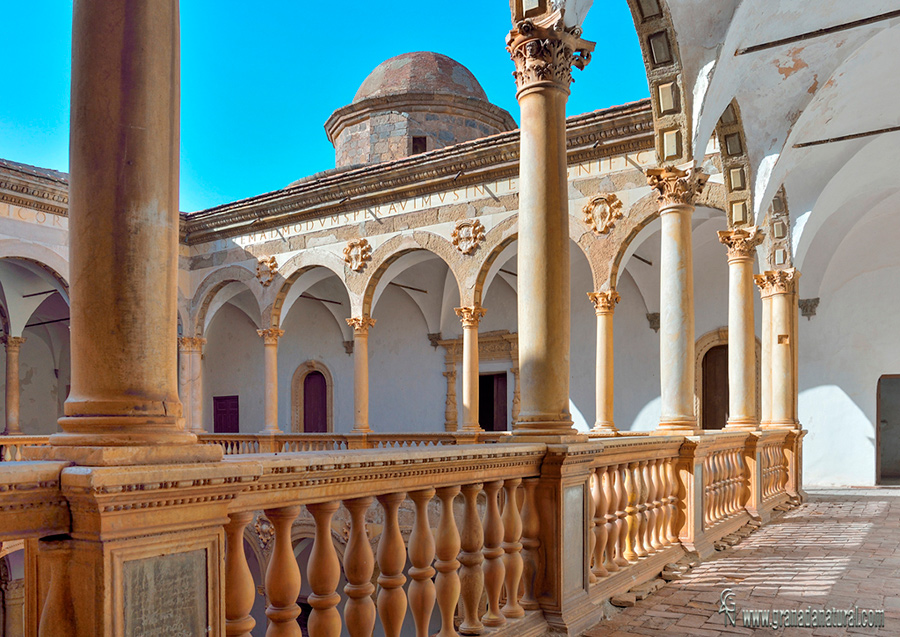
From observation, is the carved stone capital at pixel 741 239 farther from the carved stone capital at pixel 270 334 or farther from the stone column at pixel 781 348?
the carved stone capital at pixel 270 334

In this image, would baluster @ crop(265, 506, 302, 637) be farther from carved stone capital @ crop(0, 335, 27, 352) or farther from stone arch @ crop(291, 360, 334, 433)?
stone arch @ crop(291, 360, 334, 433)

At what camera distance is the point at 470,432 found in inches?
501

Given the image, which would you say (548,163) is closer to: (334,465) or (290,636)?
(334,465)

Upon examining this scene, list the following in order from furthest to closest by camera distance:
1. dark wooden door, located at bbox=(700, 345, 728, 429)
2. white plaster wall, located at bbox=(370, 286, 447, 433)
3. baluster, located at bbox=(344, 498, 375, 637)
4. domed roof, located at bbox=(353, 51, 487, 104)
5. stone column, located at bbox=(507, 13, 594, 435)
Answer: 1. domed roof, located at bbox=(353, 51, 487, 104)
2. white plaster wall, located at bbox=(370, 286, 447, 433)
3. dark wooden door, located at bbox=(700, 345, 728, 429)
4. stone column, located at bbox=(507, 13, 594, 435)
5. baluster, located at bbox=(344, 498, 375, 637)

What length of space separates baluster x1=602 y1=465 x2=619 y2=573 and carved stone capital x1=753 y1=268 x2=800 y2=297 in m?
7.30

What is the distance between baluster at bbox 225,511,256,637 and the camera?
7.13 ft

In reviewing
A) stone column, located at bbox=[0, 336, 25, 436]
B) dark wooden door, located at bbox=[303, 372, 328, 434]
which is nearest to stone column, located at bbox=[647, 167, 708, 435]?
stone column, located at bbox=[0, 336, 25, 436]

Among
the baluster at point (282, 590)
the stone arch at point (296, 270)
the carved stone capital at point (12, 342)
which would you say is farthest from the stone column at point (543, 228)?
the carved stone capital at point (12, 342)

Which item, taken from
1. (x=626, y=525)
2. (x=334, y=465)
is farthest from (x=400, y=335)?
(x=334, y=465)

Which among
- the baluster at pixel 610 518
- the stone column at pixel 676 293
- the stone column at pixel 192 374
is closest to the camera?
the baluster at pixel 610 518

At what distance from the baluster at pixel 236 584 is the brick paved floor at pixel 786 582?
6.89 ft

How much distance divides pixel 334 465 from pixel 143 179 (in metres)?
1.02

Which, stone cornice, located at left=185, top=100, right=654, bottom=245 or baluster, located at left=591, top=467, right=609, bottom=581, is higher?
stone cornice, located at left=185, top=100, right=654, bottom=245

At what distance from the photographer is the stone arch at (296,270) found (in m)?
15.4
